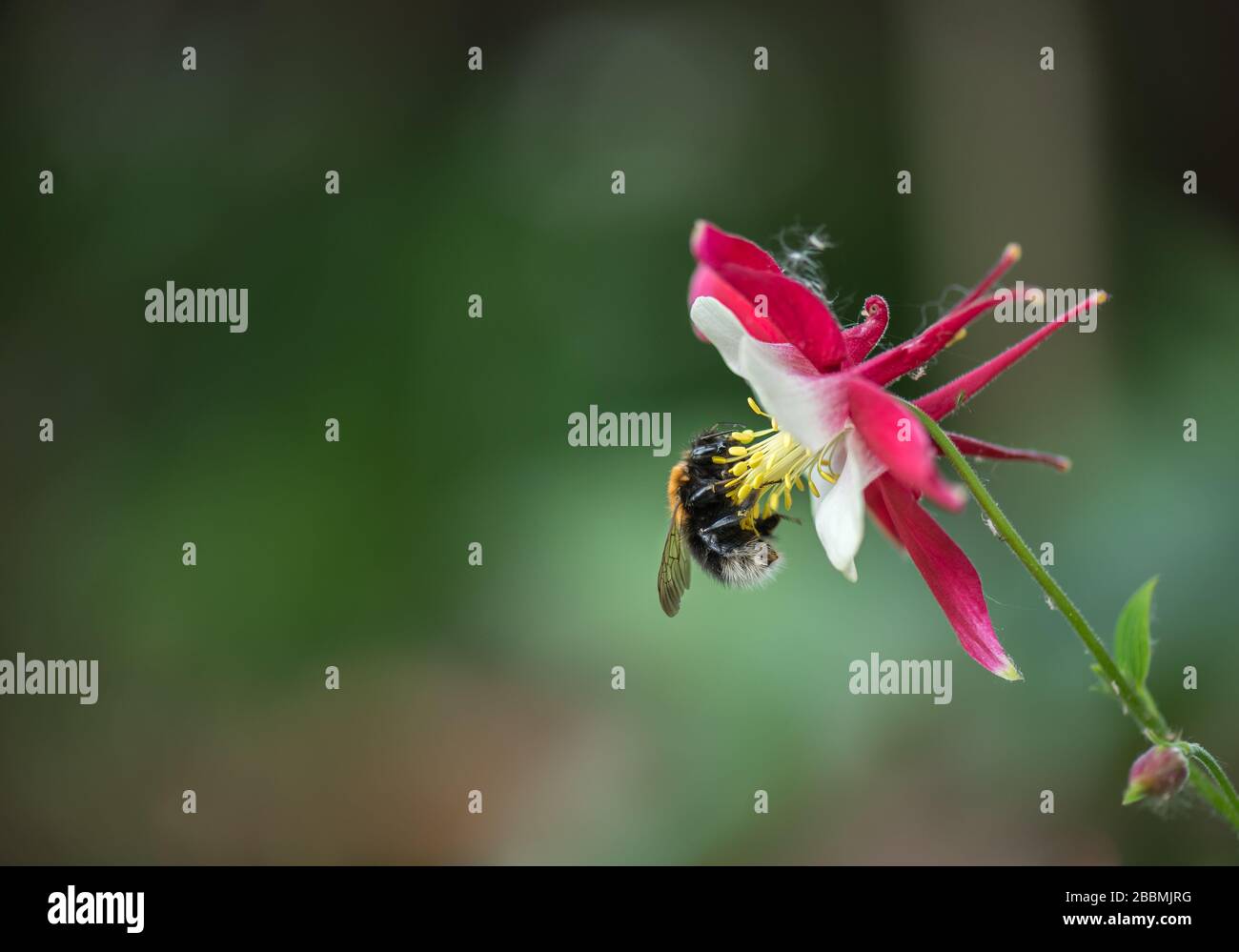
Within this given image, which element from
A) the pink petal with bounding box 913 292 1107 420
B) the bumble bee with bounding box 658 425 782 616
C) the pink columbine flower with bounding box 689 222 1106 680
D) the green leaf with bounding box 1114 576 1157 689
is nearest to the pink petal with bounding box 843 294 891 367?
the pink columbine flower with bounding box 689 222 1106 680

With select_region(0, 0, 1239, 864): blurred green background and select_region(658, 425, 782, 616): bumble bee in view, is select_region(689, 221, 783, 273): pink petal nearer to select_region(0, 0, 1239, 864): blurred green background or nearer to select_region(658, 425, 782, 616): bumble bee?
select_region(658, 425, 782, 616): bumble bee

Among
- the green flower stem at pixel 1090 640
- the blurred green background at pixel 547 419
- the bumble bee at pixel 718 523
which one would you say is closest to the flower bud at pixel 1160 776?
the green flower stem at pixel 1090 640

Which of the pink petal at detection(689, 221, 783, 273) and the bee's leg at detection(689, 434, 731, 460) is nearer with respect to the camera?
the pink petal at detection(689, 221, 783, 273)

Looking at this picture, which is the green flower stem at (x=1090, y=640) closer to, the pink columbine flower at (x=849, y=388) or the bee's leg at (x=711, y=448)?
the pink columbine flower at (x=849, y=388)

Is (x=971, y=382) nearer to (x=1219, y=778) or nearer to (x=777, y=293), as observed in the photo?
(x=777, y=293)

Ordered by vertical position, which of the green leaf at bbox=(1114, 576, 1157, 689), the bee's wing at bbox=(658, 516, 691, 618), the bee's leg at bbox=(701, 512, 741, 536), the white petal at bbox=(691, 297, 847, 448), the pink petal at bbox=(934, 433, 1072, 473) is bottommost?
the green leaf at bbox=(1114, 576, 1157, 689)

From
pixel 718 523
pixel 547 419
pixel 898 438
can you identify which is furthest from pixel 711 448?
pixel 547 419
